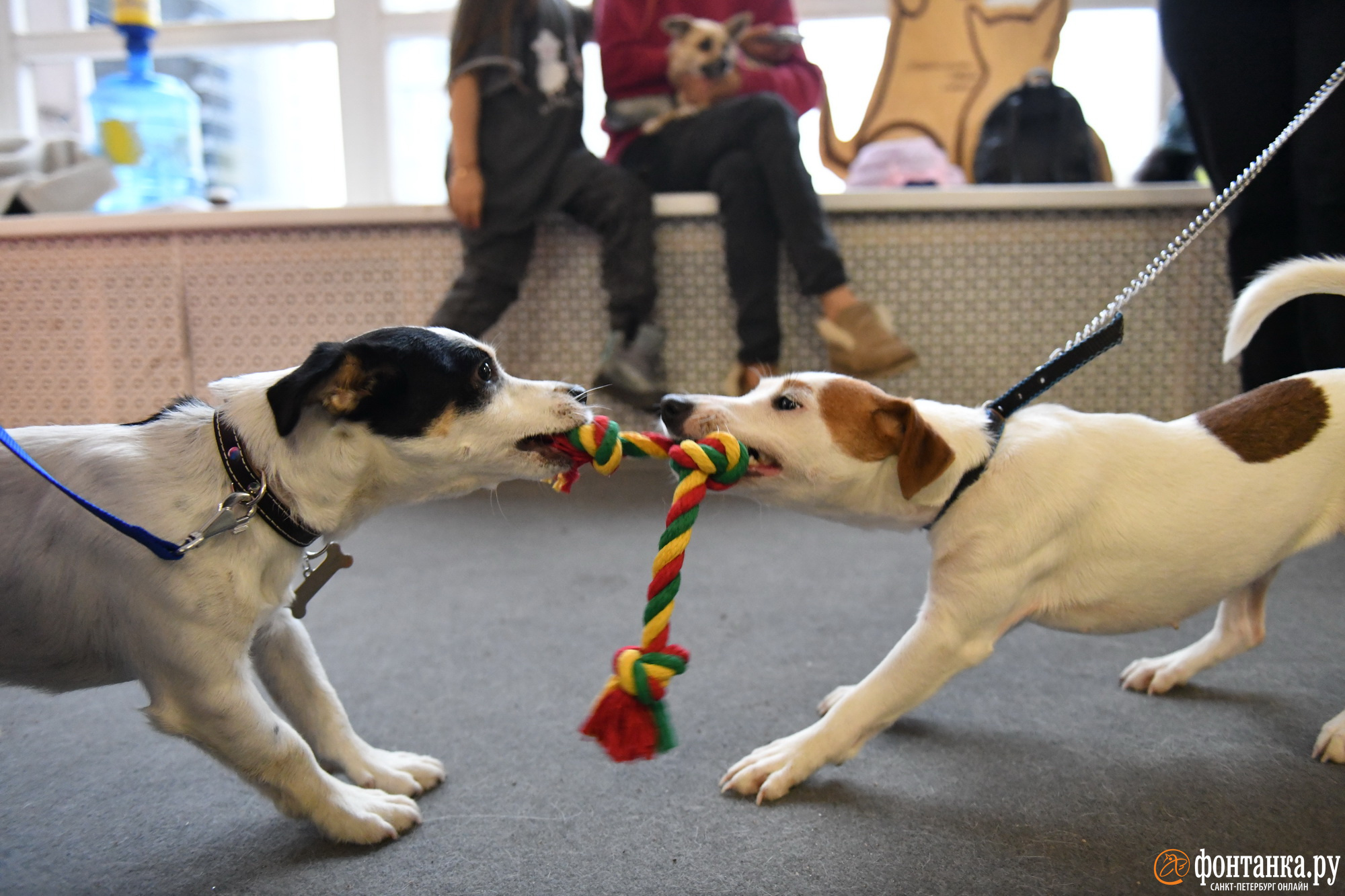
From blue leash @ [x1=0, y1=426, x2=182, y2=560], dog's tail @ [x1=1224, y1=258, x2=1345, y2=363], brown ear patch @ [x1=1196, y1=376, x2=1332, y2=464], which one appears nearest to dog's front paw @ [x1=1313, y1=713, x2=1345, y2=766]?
brown ear patch @ [x1=1196, y1=376, x2=1332, y2=464]

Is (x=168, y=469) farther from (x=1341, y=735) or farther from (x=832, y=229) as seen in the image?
(x=832, y=229)

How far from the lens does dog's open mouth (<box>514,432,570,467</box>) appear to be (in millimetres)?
1056

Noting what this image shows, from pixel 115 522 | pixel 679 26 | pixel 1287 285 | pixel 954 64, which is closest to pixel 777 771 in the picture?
pixel 115 522

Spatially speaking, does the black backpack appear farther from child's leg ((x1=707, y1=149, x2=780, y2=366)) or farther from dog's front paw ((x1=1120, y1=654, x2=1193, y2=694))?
dog's front paw ((x1=1120, y1=654, x2=1193, y2=694))

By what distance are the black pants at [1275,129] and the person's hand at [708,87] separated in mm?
1195

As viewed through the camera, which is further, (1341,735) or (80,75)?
(80,75)

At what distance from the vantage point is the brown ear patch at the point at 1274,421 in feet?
3.75

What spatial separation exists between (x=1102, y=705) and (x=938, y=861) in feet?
1.66

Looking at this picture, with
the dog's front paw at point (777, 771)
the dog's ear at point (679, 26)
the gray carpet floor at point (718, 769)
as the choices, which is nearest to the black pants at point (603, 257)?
the dog's ear at point (679, 26)

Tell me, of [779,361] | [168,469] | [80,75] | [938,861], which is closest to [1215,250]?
[779,361]

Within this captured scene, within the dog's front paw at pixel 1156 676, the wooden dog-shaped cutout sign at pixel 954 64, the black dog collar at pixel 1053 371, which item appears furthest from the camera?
the wooden dog-shaped cutout sign at pixel 954 64

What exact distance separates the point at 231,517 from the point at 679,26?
2.24 metres

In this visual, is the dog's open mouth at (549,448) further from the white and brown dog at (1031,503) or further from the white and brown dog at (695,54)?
the white and brown dog at (695,54)

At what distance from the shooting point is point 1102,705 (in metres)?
1.30
